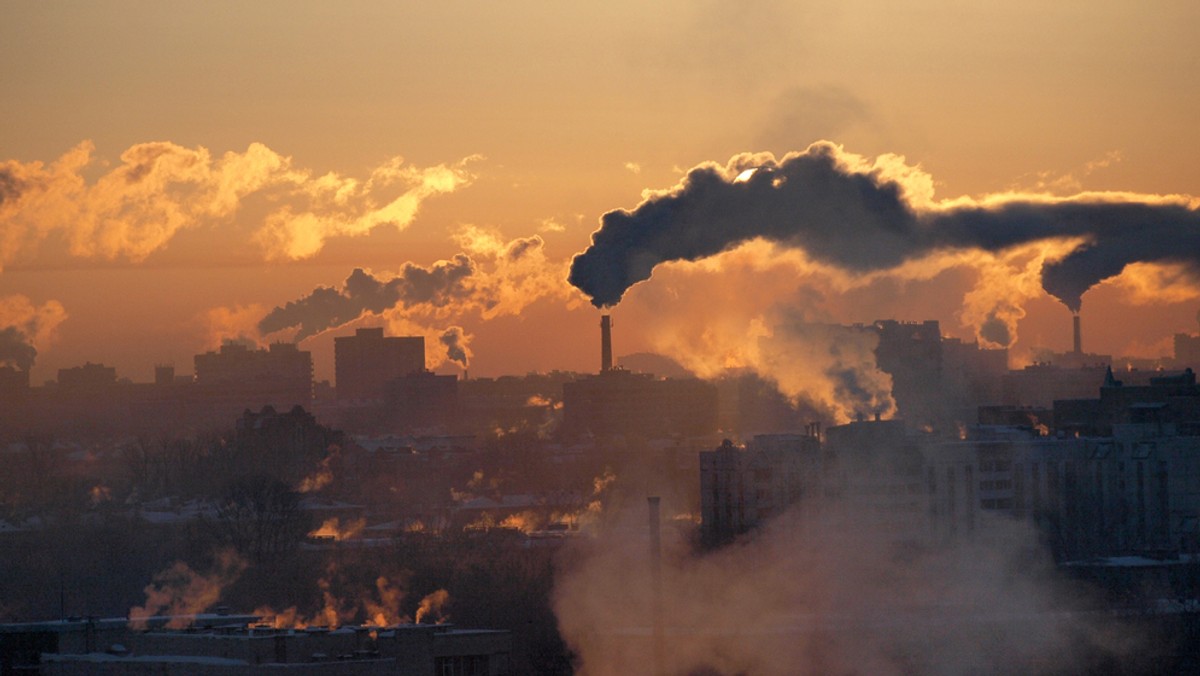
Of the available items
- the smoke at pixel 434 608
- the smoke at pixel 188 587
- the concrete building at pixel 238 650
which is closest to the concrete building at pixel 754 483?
the smoke at pixel 434 608

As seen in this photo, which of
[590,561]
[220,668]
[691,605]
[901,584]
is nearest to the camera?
[220,668]

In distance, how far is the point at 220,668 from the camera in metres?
31.7

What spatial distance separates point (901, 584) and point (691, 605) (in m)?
6.38

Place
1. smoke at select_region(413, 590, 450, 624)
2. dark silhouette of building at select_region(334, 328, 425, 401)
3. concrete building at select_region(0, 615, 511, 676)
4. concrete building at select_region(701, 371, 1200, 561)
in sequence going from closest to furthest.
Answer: concrete building at select_region(0, 615, 511, 676) → smoke at select_region(413, 590, 450, 624) → concrete building at select_region(701, 371, 1200, 561) → dark silhouette of building at select_region(334, 328, 425, 401)

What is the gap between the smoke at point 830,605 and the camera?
147 feet

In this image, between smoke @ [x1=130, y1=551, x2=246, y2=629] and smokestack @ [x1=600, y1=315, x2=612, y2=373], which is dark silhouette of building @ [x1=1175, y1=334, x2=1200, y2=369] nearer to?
smokestack @ [x1=600, y1=315, x2=612, y2=373]

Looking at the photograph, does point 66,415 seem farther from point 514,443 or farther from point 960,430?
point 960,430

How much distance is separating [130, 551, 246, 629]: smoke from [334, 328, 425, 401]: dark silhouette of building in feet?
316

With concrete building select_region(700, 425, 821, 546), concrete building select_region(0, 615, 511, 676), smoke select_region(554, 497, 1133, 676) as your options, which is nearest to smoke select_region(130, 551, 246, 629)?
smoke select_region(554, 497, 1133, 676)

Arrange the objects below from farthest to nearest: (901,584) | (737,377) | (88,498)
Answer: (737,377)
(88,498)
(901,584)

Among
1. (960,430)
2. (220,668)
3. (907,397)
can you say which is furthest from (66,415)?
(220,668)

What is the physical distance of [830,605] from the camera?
5091 centimetres

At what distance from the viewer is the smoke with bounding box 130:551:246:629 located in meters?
54.2

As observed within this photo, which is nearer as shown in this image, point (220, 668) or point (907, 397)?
point (220, 668)
